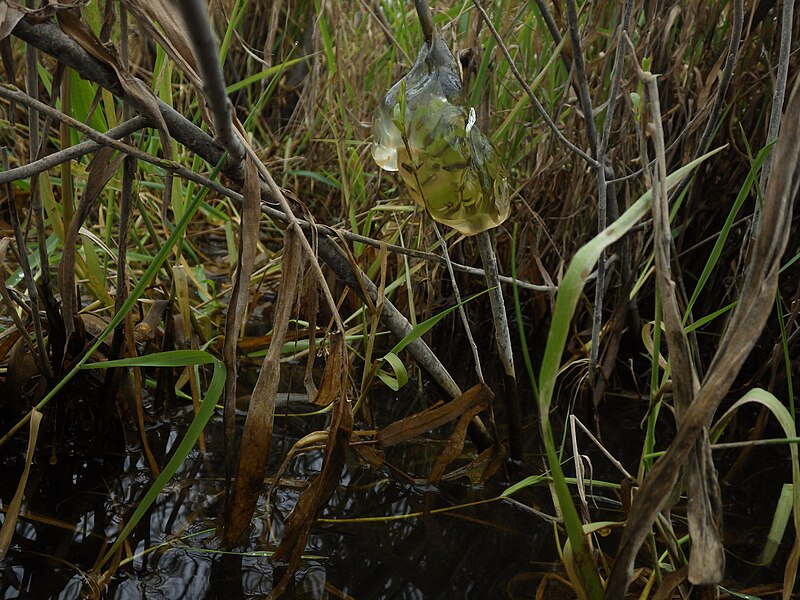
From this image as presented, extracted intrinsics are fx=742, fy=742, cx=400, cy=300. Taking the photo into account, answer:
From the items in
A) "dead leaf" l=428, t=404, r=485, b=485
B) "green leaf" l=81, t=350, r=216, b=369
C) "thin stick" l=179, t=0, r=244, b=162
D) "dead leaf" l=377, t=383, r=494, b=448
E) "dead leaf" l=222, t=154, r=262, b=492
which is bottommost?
"dead leaf" l=428, t=404, r=485, b=485

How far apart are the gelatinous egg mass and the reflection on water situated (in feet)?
1.25

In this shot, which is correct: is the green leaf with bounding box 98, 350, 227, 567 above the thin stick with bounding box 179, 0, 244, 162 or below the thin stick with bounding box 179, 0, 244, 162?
below

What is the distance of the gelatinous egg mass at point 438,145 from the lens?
0.77m

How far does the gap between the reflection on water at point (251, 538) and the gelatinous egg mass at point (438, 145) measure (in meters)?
0.38

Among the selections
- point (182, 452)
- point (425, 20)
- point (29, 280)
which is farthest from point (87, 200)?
point (425, 20)

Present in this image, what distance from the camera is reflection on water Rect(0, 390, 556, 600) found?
0.77 meters

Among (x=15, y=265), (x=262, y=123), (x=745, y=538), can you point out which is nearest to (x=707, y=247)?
(x=745, y=538)

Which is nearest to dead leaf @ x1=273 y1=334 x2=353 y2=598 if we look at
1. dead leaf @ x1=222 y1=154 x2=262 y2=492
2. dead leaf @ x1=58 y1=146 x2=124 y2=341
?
dead leaf @ x1=222 y1=154 x2=262 y2=492

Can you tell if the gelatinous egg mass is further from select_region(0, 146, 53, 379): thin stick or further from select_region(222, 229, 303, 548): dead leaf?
select_region(0, 146, 53, 379): thin stick

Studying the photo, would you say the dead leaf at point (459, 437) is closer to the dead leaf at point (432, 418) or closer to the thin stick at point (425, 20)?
the dead leaf at point (432, 418)

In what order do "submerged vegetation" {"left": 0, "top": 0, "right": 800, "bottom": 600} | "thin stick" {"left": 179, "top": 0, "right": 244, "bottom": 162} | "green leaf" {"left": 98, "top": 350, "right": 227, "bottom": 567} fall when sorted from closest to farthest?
"thin stick" {"left": 179, "top": 0, "right": 244, "bottom": 162} < "submerged vegetation" {"left": 0, "top": 0, "right": 800, "bottom": 600} < "green leaf" {"left": 98, "top": 350, "right": 227, "bottom": 567}

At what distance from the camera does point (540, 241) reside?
147cm

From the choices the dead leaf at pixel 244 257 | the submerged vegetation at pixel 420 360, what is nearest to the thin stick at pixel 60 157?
the submerged vegetation at pixel 420 360

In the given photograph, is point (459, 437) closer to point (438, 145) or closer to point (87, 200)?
point (438, 145)
